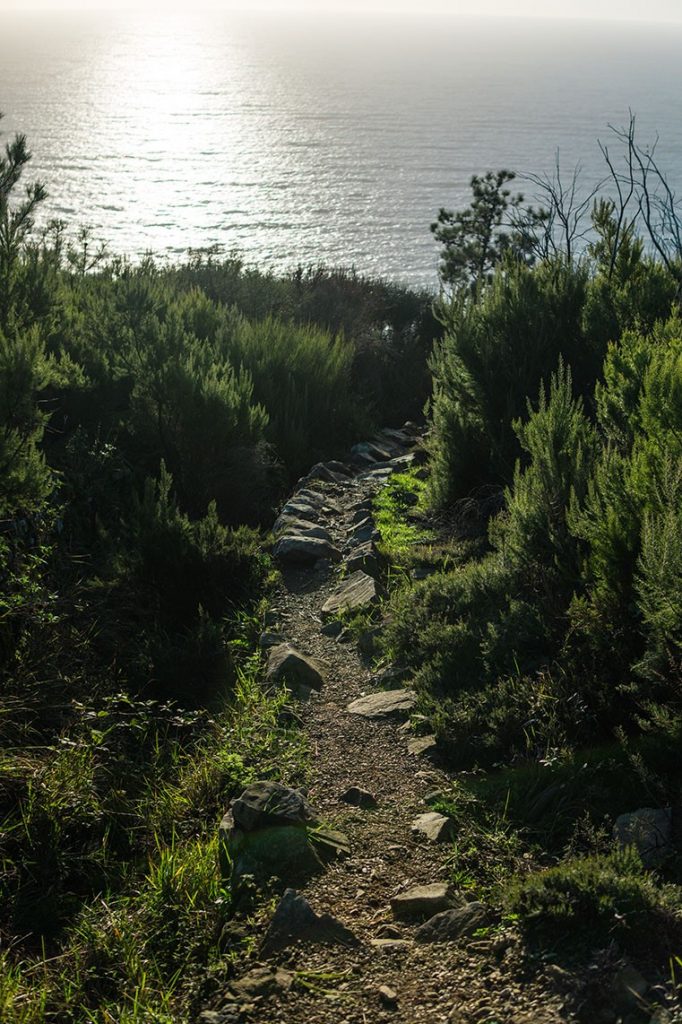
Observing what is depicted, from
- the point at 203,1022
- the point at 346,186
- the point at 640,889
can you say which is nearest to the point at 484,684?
the point at 640,889

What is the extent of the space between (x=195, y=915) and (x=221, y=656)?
2534 millimetres

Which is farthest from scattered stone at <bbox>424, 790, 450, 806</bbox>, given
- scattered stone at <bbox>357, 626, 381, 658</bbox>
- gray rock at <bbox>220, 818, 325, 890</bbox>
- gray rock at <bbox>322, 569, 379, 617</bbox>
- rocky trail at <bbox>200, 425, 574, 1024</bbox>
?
gray rock at <bbox>322, 569, 379, 617</bbox>

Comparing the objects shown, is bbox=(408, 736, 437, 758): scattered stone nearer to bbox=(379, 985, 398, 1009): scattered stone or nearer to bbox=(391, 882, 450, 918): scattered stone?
bbox=(391, 882, 450, 918): scattered stone

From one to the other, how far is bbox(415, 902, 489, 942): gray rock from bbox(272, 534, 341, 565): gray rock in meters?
4.38

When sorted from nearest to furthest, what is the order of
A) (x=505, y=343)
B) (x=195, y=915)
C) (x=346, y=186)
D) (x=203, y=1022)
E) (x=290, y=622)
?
(x=203, y=1022) → (x=195, y=915) → (x=290, y=622) → (x=505, y=343) → (x=346, y=186)

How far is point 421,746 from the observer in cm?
473

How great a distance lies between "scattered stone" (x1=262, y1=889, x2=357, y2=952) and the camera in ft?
11.1

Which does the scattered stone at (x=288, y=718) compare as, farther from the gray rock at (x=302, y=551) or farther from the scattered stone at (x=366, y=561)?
the gray rock at (x=302, y=551)

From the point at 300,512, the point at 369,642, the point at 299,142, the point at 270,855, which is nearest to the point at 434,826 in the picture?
the point at 270,855

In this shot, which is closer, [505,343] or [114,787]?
[114,787]

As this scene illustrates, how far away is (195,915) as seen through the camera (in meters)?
3.60

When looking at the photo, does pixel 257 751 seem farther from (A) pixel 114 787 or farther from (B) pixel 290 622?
(B) pixel 290 622

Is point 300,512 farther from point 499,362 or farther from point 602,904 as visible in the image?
point 602,904

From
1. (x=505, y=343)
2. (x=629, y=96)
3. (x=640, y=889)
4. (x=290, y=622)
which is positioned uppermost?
(x=629, y=96)
